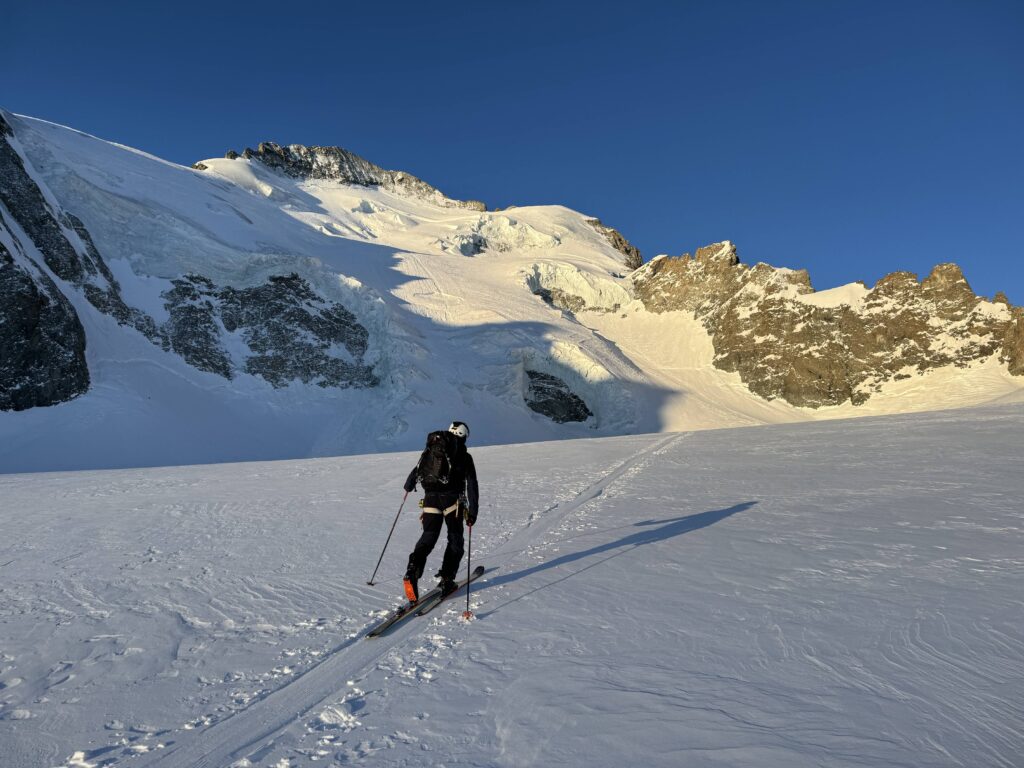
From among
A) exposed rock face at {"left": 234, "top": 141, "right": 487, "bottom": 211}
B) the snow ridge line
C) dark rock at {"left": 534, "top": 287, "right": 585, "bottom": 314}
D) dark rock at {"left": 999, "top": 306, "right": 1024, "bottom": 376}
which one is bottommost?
the snow ridge line

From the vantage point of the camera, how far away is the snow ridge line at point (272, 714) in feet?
10.7

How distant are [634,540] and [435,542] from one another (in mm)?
3071

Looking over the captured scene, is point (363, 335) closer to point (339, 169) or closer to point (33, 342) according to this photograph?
point (33, 342)

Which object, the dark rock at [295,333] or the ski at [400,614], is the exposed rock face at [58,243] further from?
the ski at [400,614]

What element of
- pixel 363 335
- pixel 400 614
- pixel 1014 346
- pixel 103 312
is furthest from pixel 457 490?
pixel 1014 346

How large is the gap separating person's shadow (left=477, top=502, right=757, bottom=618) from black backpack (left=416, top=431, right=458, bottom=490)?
4.24 feet

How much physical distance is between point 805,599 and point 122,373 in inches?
1430

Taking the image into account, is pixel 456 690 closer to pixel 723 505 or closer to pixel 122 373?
pixel 723 505

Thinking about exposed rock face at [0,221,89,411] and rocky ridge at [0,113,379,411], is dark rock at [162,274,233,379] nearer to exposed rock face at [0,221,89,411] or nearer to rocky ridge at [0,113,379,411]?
rocky ridge at [0,113,379,411]

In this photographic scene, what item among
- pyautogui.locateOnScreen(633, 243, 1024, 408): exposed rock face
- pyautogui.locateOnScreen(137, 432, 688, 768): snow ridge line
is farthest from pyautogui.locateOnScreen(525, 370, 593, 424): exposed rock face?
pyautogui.locateOnScreen(137, 432, 688, 768): snow ridge line

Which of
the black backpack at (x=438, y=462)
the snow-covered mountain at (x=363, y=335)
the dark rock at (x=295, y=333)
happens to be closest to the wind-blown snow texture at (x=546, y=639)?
the black backpack at (x=438, y=462)

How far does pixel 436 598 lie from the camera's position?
596 cm

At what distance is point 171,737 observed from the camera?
3.46 meters

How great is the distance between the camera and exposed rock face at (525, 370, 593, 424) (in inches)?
1831
